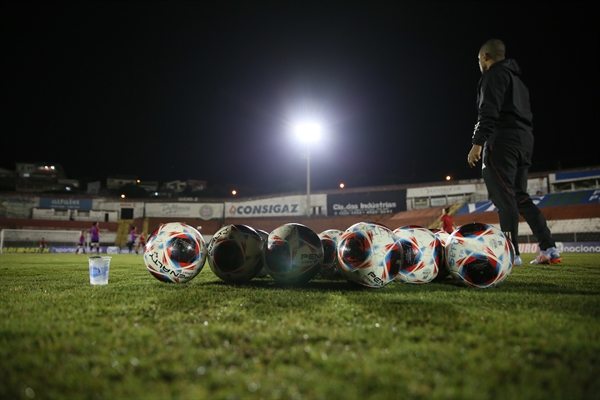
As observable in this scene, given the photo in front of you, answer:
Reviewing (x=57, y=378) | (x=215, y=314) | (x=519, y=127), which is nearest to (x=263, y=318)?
(x=215, y=314)

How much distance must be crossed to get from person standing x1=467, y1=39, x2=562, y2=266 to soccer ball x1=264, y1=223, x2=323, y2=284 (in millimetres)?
2805

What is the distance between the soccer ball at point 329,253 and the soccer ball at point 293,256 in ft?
1.83

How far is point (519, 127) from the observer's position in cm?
538

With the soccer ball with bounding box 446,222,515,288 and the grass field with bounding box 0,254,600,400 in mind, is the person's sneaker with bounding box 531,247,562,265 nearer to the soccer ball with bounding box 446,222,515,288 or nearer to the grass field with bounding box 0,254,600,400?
the soccer ball with bounding box 446,222,515,288

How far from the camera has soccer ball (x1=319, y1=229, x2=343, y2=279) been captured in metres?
4.86

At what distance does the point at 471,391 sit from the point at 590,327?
1.36m

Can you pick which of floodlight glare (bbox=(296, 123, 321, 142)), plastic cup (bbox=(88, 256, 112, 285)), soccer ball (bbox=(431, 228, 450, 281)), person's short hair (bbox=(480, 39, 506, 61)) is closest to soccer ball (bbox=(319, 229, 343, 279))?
soccer ball (bbox=(431, 228, 450, 281))

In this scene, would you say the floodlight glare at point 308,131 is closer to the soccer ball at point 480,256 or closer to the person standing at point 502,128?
the person standing at point 502,128

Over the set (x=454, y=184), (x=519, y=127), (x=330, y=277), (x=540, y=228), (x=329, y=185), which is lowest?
(x=330, y=277)

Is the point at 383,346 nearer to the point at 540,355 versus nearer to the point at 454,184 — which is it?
the point at 540,355

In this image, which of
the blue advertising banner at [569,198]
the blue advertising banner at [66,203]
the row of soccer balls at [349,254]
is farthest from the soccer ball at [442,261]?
the blue advertising banner at [66,203]

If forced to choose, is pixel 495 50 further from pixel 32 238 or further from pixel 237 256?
pixel 32 238

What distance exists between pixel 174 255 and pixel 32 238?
3308 centimetres

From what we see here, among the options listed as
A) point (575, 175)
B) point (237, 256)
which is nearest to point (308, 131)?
point (575, 175)
